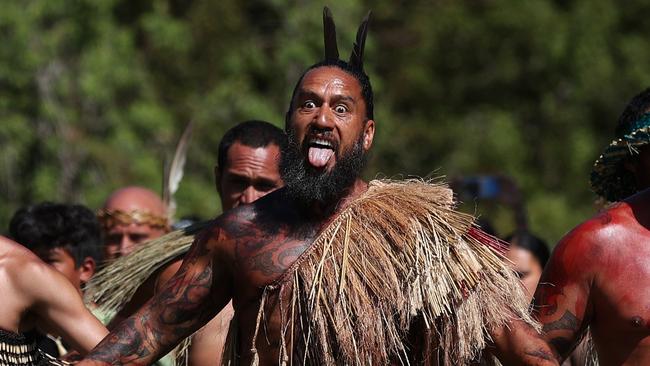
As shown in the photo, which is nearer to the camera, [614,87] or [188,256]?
[188,256]

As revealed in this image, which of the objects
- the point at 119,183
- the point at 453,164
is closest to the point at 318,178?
the point at 119,183

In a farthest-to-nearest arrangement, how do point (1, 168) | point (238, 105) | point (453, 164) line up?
point (453, 164) → point (238, 105) → point (1, 168)

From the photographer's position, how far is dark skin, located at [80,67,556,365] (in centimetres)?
445

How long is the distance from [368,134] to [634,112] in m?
0.94

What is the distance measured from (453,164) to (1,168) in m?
8.18

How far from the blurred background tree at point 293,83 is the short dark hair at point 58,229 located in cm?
480

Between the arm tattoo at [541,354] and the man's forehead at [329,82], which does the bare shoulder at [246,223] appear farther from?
the arm tattoo at [541,354]

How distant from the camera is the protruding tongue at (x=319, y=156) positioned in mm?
4465

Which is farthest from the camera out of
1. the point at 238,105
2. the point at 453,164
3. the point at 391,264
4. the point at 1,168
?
the point at 453,164

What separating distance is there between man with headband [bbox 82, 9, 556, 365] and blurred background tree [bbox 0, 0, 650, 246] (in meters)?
7.29

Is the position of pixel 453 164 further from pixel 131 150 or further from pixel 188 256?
pixel 188 256

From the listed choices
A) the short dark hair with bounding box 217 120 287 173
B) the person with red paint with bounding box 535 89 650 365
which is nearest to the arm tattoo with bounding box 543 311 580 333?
the person with red paint with bounding box 535 89 650 365

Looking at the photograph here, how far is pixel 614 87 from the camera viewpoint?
2175 cm

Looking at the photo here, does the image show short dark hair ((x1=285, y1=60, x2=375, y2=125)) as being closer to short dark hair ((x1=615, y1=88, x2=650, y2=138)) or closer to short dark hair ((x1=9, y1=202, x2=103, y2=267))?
short dark hair ((x1=615, y1=88, x2=650, y2=138))
